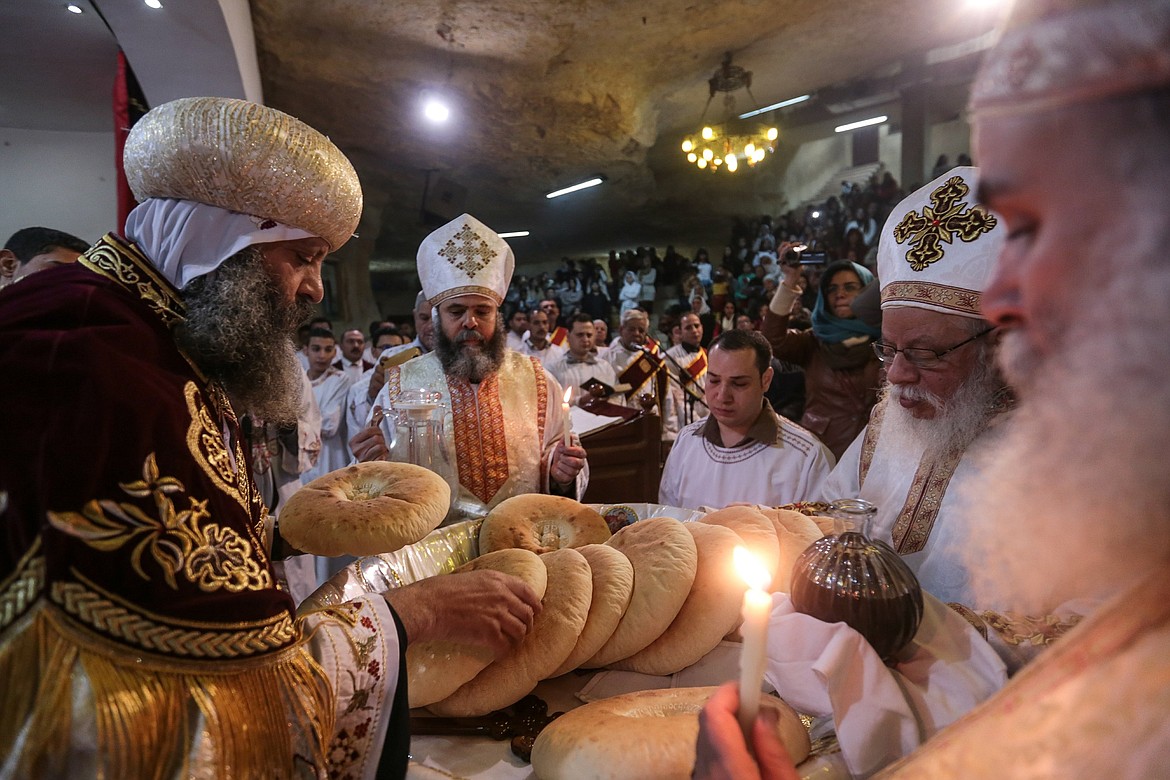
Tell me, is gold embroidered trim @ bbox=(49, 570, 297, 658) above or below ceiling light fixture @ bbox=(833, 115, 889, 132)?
below

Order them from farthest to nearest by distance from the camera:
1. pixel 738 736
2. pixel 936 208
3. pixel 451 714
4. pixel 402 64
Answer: pixel 402 64
pixel 936 208
pixel 451 714
pixel 738 736

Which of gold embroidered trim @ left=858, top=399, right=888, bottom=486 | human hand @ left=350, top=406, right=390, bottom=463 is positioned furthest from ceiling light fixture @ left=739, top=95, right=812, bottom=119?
human hand @ left=350, top=406, right=390, bottom=463

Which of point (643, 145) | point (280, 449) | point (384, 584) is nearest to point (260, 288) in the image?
point (384, 584)

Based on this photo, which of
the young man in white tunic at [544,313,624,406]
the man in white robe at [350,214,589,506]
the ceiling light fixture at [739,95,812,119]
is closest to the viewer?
the man in white robe at [350,214,589,506]

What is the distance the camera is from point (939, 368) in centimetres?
206

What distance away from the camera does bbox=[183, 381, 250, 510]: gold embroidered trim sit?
51.7 inches

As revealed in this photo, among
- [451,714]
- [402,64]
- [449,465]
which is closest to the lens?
[451,714]

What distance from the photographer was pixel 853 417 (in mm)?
4547

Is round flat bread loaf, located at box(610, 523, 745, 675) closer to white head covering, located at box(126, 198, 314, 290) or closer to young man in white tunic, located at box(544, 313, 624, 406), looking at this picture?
white head covering, located at box(126, 198, 314, 290)

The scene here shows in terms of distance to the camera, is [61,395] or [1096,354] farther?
[61,395]

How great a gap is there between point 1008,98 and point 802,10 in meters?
11.0

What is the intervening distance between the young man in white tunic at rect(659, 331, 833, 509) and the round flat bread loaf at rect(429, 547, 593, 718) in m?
1.99

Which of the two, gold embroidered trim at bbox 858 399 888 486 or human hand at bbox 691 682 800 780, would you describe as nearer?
human hand at bbox 691 682 800 780

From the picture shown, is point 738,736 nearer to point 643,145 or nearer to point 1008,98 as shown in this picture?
point 1008,98
